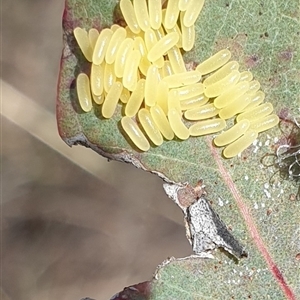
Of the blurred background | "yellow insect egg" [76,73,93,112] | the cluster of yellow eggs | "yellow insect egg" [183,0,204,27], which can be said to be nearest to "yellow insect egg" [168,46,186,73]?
the cluster of yellow eggs

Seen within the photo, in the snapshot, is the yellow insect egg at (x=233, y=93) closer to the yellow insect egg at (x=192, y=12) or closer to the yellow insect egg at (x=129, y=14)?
the yellow insect egg at (x=192, y=12)

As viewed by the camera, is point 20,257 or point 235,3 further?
point 20,257

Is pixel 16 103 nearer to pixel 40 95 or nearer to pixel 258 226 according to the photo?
pixel 40 95

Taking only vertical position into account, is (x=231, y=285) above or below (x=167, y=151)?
below

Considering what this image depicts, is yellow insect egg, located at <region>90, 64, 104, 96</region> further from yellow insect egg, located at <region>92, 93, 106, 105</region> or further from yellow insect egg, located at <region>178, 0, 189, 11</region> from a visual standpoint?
yellow insect egg, located at <region>178, 0, 189, 11</region>

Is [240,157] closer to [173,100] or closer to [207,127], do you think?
[207,127]

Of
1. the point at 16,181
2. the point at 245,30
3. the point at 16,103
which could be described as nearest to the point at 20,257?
the point at 16,181
